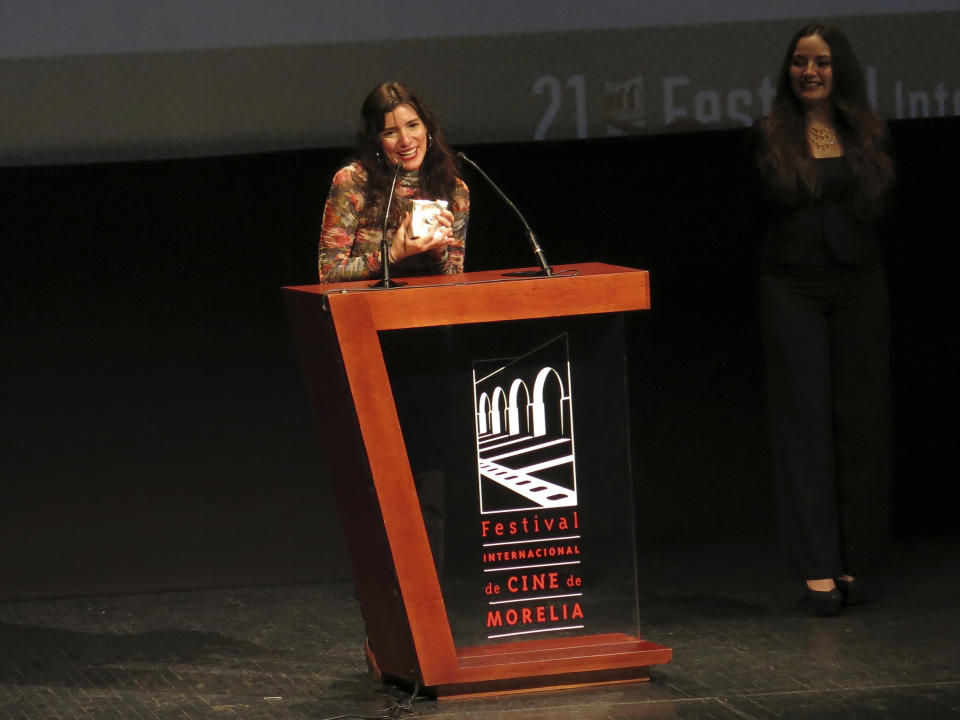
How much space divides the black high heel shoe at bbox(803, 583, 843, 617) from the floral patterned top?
1.32 metres

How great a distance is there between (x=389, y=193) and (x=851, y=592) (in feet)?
5.42

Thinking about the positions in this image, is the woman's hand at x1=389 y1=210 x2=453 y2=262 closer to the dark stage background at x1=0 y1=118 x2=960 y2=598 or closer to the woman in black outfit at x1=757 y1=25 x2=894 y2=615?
the woman in black outfit at x1=757 y1=25 x2=894 y2=615

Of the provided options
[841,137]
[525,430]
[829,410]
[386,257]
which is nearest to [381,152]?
[386,257]

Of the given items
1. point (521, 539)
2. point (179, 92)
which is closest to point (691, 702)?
point (521, 539)

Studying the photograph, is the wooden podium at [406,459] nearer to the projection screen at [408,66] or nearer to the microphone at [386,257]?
the microphone at [386,257]

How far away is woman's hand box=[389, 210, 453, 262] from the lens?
3396 millimetres

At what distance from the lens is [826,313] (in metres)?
4.18

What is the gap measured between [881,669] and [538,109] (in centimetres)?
190

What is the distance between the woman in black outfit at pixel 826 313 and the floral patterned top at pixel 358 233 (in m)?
1.02

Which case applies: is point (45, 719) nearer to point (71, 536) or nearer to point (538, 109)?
point (71, 536)

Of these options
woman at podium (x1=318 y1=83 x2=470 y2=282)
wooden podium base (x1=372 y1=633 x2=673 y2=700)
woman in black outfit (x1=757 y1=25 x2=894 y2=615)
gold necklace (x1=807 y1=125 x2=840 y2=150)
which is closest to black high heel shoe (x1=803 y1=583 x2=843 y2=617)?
woman in black outfit (x1=757 y1=25 x2=894 y2=615)

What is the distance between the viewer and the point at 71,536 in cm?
479

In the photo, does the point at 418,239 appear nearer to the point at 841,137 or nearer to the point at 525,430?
the point at 525,430

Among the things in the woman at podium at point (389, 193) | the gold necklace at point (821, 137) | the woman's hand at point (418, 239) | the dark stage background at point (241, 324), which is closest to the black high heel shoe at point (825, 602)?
the dark stage background at point (241, 324)
